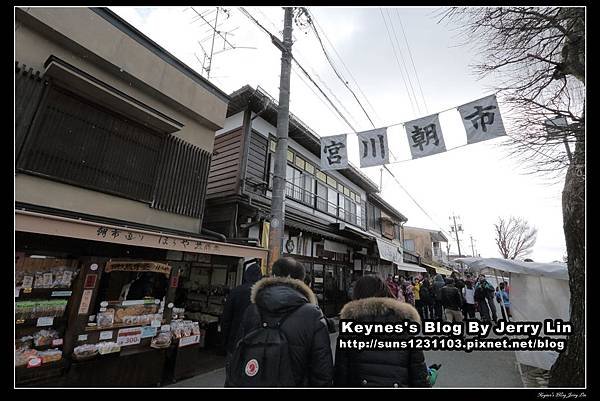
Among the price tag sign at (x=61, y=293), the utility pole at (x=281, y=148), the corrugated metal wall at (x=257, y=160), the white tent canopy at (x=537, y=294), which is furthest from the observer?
the corrugated metal wall at (x=257, y=160)

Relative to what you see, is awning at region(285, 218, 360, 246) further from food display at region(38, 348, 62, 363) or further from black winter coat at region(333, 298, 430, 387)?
black winter coat at region(333, 298, 430, 387)

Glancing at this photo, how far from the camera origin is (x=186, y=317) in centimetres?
795

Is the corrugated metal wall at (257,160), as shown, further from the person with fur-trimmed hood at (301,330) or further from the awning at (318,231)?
the person with fur-trimmed hood at (301,330)

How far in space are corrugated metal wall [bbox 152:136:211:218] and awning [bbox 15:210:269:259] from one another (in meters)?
1.70

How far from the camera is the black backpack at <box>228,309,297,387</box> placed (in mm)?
2104

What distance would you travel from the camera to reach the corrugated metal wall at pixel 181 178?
6.68 metres

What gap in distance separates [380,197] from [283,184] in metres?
13.8

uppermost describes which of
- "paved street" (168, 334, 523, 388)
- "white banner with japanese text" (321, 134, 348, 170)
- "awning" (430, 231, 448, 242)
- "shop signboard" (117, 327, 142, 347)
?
"awning" (430, 231, 448, 242)

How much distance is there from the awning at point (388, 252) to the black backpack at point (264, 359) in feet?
41.0

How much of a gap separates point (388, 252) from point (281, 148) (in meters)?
10.9

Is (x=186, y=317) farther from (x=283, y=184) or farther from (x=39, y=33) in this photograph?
(x=39, y=33)

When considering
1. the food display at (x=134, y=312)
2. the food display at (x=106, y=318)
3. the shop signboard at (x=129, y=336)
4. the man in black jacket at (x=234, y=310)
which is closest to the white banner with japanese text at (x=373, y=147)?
the man in black jacket at (x=234, y=310)

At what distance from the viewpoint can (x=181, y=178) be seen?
711 centimetres

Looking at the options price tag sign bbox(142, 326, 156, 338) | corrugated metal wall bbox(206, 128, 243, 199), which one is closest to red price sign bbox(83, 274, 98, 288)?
price tag sign bbox(142, 326, 156, 338)
